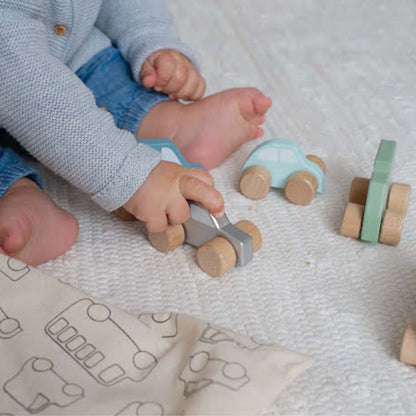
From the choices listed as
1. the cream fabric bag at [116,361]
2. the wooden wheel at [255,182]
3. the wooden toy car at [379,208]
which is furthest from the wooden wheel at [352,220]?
the cream fabric bag at [116,361]

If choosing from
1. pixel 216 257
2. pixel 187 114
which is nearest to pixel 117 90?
pixel 187 114

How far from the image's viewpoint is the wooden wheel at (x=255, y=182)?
2.46 feet

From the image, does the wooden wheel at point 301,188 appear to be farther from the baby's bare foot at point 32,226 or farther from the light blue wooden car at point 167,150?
the baby's bare foot at point 32,226

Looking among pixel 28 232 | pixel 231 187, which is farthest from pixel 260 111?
pixel 28 232

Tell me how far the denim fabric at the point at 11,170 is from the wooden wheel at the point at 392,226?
37 cm

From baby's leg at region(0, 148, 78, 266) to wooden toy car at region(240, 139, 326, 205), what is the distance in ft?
0.67

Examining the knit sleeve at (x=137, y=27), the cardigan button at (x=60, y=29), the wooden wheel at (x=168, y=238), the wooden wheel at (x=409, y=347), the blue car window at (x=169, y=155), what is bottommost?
the wooden wheel at (x=168, y=238)

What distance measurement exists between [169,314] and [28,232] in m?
0.18

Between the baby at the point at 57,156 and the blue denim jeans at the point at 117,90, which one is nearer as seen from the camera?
the baby at the point at 57,156

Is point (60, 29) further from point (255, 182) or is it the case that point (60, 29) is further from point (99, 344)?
point (99, 344)

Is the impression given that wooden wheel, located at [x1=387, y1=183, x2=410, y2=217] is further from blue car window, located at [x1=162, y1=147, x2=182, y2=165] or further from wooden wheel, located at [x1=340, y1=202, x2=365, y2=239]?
blue car window, located at [x1=162, y1=147, x2=182, y2=165]

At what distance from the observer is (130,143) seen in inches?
25.9

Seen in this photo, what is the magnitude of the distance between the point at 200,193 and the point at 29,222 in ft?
0.55

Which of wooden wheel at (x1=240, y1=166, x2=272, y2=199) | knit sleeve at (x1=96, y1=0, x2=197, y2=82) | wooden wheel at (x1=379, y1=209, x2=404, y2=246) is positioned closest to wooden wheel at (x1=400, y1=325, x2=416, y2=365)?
wooden wheel at (x1=379, y1=209, x2=404, y2=246)
